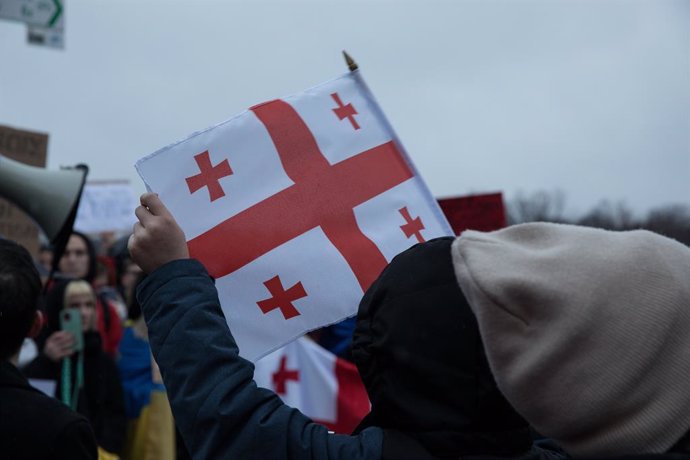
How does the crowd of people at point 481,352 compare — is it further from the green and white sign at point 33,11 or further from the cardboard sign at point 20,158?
the green and white sign at point 33,11

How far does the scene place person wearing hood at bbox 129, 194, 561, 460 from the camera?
1.22m

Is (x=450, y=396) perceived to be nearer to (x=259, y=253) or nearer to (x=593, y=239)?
(x=593, y=239)

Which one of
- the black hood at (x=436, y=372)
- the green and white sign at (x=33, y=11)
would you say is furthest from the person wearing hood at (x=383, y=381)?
the green and white sign at (x=33, y=11)

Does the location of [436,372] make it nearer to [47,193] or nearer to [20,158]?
[47,193]

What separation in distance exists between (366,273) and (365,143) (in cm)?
43

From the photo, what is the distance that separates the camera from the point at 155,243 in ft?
4.71

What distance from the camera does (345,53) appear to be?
7.45 ft

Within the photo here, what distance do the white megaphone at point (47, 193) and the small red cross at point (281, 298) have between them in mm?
1185

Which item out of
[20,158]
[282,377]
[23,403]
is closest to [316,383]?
[282,377]

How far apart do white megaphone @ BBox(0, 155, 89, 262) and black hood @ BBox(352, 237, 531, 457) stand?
1831 millimetres

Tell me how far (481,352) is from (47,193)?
79.0 inches

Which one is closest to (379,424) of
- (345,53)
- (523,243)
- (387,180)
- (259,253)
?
(523,243)

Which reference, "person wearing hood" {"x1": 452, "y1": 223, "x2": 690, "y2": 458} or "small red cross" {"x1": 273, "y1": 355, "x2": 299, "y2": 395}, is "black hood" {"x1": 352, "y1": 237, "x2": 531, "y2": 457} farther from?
"small red cross" {"x1": 273, "y1": 355, "x2": 299, "y2": 395}

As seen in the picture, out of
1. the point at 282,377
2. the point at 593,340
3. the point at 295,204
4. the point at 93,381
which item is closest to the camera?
the point at 593,340
